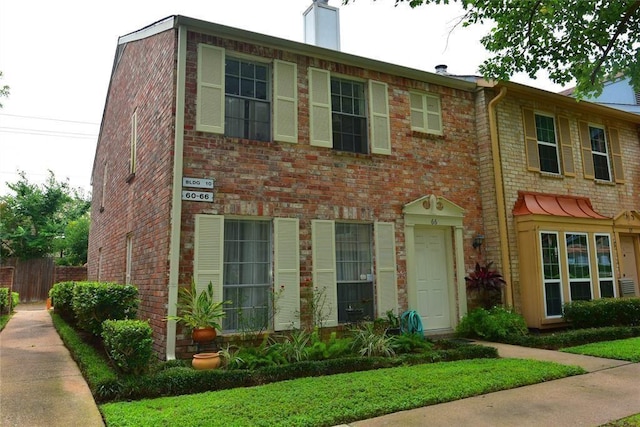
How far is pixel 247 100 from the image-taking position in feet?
27.2

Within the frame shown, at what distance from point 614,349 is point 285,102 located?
23.9ft

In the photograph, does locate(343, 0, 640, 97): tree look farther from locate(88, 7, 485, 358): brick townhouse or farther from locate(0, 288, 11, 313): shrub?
locate(0, 288, 11, 313): shrub

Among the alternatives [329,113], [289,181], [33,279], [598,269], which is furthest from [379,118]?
[33,279]

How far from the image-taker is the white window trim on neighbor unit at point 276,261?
7250 mm

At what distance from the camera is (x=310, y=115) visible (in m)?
8.66

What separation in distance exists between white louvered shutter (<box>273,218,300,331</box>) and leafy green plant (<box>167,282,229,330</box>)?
3.59 feet

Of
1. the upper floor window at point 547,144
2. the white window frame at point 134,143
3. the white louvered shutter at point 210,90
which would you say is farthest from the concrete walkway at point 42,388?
the upper floor window at point 547,144

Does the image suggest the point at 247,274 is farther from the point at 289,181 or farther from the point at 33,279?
the point at 33,279

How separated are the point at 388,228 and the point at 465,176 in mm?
2648

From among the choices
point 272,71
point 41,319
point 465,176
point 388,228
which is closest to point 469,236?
point 465,176

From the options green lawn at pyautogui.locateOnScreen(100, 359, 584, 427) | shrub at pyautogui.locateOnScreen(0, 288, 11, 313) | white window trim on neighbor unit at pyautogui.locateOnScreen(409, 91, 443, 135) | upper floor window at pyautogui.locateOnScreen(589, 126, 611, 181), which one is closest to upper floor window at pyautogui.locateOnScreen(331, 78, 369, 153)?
white window trim on neighbor unit at pyautogui.locateOnScreen(409, 91, 443, 135)

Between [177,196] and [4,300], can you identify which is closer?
[177,196]

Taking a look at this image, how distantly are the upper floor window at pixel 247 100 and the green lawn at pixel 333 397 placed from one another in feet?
14.6

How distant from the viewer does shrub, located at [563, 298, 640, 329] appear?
32.3 ft
